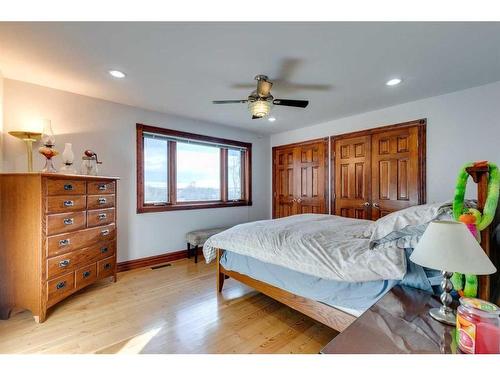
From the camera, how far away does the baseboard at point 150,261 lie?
3.25 metres

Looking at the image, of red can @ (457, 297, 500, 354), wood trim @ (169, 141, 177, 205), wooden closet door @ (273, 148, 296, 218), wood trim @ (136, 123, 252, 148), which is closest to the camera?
red can @ (457, 297, 500, 354)

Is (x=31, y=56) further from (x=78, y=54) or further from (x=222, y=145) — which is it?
(x=222, y=145)

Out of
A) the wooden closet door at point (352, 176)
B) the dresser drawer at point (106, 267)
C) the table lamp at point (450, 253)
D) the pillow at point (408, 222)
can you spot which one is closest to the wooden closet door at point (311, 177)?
the wooden closet door at point (352, 176)

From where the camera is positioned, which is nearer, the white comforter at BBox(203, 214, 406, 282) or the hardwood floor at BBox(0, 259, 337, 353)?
the white comforter at BBox(203, 214, 406, 282)

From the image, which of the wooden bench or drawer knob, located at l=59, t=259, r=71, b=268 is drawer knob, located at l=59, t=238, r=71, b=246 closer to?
drawer knob, located at l=59, t=259, r=71, b=268

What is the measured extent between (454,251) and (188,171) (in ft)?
12.0

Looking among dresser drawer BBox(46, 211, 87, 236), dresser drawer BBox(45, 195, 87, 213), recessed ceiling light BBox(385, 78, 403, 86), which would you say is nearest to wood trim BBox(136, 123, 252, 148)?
dresser drawer BBox(45, 195, 87, 213)

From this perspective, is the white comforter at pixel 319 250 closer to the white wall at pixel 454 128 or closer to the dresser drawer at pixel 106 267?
the dresser drawer at pixel 106 267

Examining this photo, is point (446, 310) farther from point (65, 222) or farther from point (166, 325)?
point (65, 222)

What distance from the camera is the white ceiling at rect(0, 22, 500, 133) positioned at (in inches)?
65.9

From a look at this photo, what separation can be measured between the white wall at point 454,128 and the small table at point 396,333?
7.78 ft

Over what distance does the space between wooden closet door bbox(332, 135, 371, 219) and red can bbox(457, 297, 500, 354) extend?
9.66 ft

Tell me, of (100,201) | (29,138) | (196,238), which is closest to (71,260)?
(100,201)

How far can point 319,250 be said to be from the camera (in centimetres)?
169
